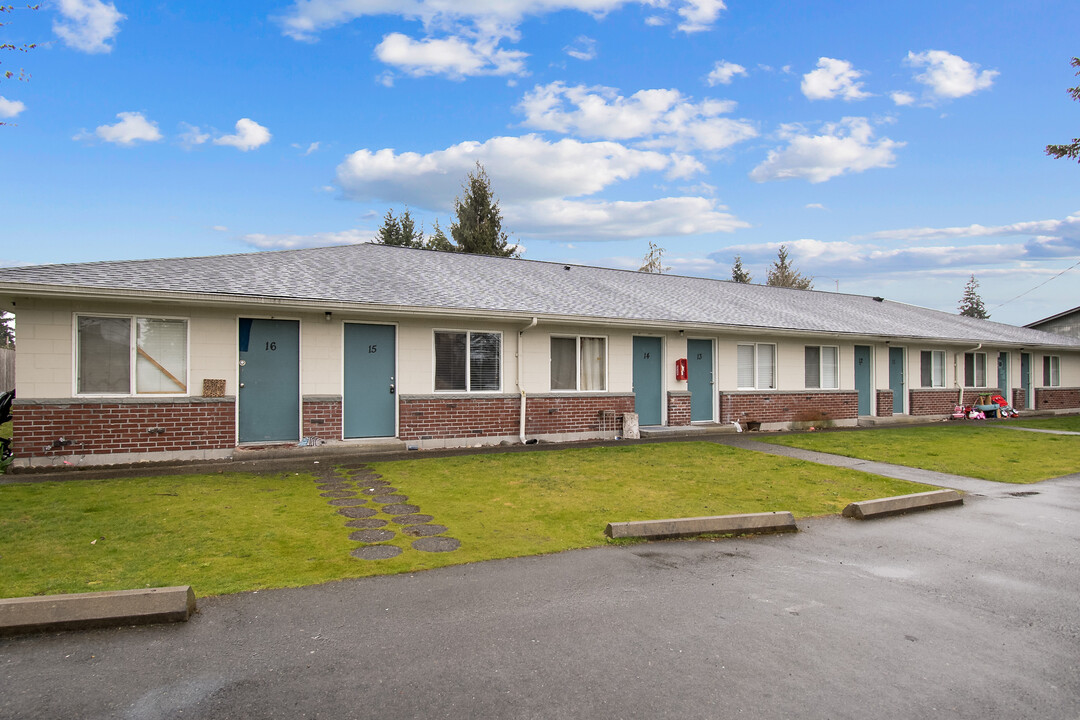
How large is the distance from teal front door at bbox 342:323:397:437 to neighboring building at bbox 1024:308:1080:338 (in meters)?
34.1

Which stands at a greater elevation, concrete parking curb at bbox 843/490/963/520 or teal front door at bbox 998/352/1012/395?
teal front door at bbox 998/352/1012/395

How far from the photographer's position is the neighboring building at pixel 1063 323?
31484 mm

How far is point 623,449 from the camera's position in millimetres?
12625

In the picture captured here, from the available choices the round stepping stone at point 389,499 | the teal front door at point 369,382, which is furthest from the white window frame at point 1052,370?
the round stepping stone at point 389,499

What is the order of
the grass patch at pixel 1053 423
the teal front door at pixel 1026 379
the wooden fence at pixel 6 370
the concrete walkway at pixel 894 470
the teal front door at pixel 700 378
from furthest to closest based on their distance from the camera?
the teal front door at pixel 1026 379 < the grass patch at pixel 1053 423 < the wooden fence at pixel 6 370 < the teal front door at pixel 700 378 < the concrete walkway at pixel 894 470

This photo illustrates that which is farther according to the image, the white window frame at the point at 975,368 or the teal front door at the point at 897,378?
the white window frame at the point at 975,368

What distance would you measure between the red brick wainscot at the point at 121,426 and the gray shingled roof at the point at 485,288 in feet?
6.01

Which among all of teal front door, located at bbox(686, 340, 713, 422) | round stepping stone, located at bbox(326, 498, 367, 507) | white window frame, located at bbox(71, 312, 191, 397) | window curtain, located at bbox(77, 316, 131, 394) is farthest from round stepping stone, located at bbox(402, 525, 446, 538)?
teal front door, located at bbox(686, 340, 713, 422)

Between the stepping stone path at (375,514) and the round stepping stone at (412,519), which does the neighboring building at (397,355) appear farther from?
the round stepping stone at (412,519)

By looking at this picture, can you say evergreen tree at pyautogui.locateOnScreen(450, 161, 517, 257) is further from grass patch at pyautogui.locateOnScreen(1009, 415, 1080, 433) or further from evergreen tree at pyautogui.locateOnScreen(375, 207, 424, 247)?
grass patch at pyautogui.locateOnScreen(1009, 415, 1080, 433)

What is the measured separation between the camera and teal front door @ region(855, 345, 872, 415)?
18.8 m

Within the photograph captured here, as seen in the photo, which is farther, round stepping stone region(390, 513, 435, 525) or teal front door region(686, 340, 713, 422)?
teal front door region(686, 340, 713, 422)

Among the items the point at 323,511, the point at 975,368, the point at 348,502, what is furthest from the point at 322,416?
the point at 975,368

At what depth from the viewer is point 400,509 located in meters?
7.44
